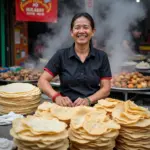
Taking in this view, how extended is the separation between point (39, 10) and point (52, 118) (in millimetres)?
3972

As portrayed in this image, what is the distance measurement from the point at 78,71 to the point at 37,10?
120 inches

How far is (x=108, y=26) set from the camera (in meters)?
6.84

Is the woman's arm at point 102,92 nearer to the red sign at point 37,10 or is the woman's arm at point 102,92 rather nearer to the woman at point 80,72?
the woman at point 80,72

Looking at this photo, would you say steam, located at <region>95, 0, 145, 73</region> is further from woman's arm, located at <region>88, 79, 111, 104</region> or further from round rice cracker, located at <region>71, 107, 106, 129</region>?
round rice cracker, located at <region>71, 107, 106, 129</region>

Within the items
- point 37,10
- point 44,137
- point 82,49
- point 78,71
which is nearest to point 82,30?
point 82,49

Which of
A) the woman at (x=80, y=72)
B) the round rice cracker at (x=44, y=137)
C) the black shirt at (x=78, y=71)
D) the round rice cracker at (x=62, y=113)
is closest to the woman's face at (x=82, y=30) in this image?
the woman at (x=80, y=72)

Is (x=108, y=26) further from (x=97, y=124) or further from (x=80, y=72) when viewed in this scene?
(x=97, y=124)

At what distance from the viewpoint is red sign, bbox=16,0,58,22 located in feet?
16.8

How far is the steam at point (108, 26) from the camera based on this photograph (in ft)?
20.7

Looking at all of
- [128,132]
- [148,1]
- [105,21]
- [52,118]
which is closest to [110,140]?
[128,132]

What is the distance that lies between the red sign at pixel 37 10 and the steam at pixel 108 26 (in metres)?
1.14

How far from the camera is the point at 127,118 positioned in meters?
1.59

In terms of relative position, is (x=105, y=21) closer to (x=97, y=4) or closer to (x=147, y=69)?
(x=97, y=4)

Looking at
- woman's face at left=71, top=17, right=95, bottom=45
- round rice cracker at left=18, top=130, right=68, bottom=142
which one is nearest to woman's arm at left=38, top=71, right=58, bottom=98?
→ woman's face at left=71, top=17, right=95, bottom=45
